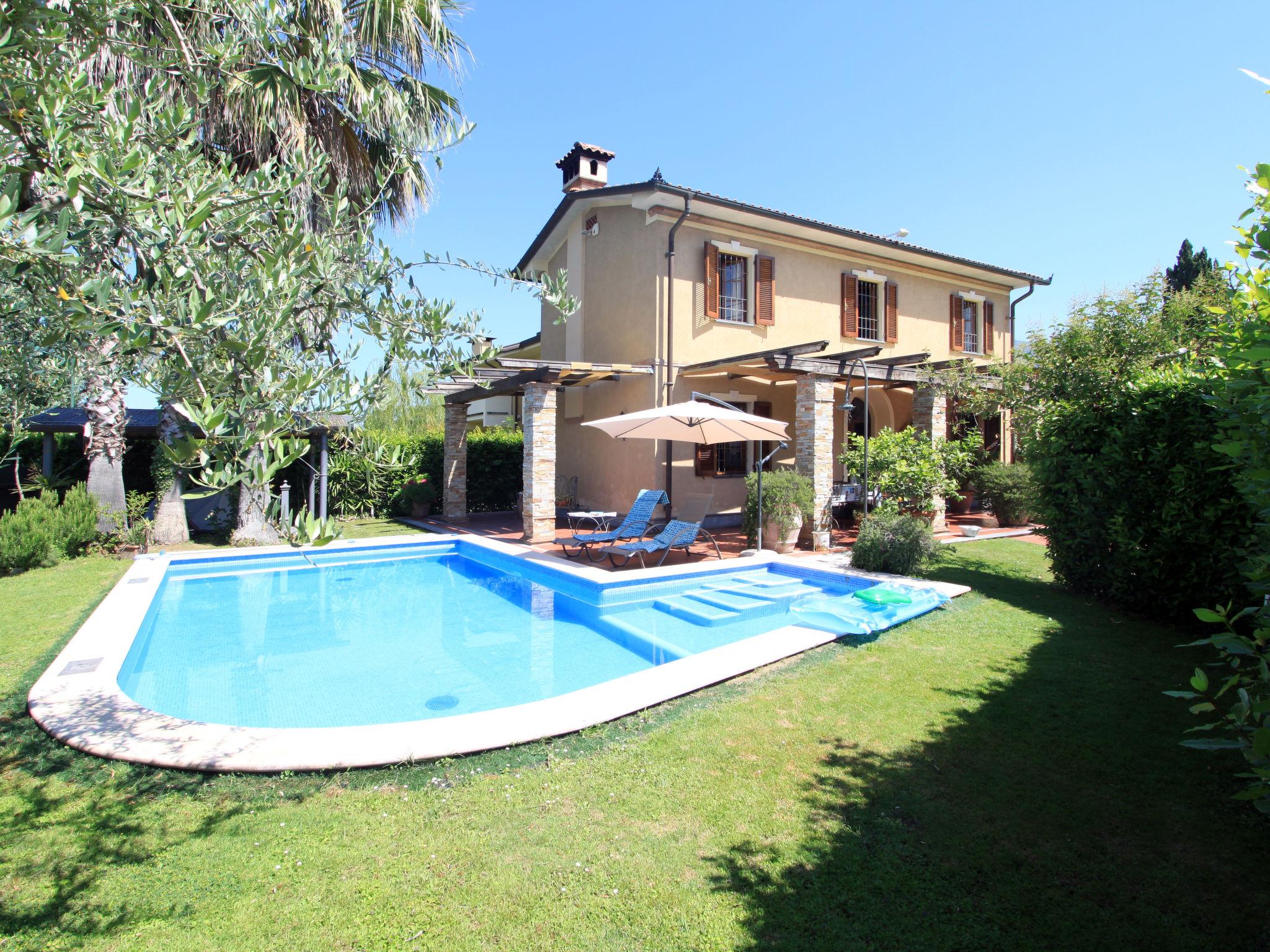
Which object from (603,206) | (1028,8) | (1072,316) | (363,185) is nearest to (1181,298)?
(1072,316)

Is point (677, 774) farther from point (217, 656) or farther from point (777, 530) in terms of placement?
point (777, 530)

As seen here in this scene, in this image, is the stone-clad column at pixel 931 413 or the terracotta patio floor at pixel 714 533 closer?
the terracotta patio floor at pixel 714 533

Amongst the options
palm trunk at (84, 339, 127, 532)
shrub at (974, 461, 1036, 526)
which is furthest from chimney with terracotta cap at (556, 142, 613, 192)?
shrub at (974, 461, 1036, 526)

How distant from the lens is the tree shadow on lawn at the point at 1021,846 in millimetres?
2928

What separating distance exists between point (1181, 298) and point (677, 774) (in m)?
14.7

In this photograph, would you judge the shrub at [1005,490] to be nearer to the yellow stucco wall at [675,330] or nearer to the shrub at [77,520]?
the yellow stucco wall at [675,330]

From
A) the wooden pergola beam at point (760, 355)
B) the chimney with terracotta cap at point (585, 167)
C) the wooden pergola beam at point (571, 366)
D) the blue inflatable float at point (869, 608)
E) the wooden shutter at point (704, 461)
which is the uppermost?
the chimney with terracotta cap at point (585, 167)

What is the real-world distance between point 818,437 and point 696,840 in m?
10.7

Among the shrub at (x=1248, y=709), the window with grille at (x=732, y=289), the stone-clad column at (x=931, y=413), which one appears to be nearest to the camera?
the shrub at (x=1248, y=709)

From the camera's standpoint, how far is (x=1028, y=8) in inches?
373

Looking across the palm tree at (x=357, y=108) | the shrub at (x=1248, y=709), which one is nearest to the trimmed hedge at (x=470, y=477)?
the palm tree at (x=357, y=108)

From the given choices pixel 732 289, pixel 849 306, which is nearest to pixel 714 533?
pixel 732 289

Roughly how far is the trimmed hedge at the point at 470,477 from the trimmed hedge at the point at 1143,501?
13599 mm

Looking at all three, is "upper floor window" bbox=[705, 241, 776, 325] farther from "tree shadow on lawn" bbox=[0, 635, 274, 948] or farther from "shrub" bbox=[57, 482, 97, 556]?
A: "tree shadow on lawn" bbox=[0, 635, 274, 948]
